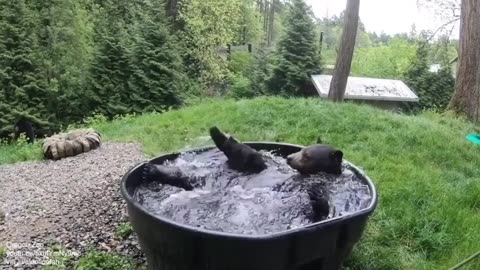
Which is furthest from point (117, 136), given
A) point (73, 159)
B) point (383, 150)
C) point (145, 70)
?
point (145, 70)

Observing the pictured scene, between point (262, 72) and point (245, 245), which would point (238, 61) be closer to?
point (262, 72)

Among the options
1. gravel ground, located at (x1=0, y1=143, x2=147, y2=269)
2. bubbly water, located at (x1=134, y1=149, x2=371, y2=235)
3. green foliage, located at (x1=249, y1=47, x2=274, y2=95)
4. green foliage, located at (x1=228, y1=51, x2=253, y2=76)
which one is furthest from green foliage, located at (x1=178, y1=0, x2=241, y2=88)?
bubbly water, located at (x1=134, y1=149, x2=371, y2=235)

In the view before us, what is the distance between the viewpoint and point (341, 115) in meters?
4.99

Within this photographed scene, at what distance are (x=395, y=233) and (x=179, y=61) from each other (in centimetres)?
888

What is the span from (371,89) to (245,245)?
998 centimetres

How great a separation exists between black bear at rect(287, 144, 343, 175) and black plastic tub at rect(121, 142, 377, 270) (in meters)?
0.37

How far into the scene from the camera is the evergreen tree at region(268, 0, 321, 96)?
10.8 meters

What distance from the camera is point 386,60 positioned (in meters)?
20.2

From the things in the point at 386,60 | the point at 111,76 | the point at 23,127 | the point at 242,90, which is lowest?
the point at 23,127

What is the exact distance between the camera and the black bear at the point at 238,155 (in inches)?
81.0

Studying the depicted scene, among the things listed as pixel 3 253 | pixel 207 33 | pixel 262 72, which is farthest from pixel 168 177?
pixel 207 33

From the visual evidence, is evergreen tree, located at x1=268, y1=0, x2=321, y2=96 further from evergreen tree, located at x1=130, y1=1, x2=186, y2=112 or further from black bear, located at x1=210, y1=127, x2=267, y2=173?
black bear, located at x1=210, y1=127, x2=267, y2=173

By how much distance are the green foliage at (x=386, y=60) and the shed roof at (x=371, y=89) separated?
785 centimetres

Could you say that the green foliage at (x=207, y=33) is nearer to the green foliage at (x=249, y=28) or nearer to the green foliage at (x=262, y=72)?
the green foliage at (x=262, y=72)
